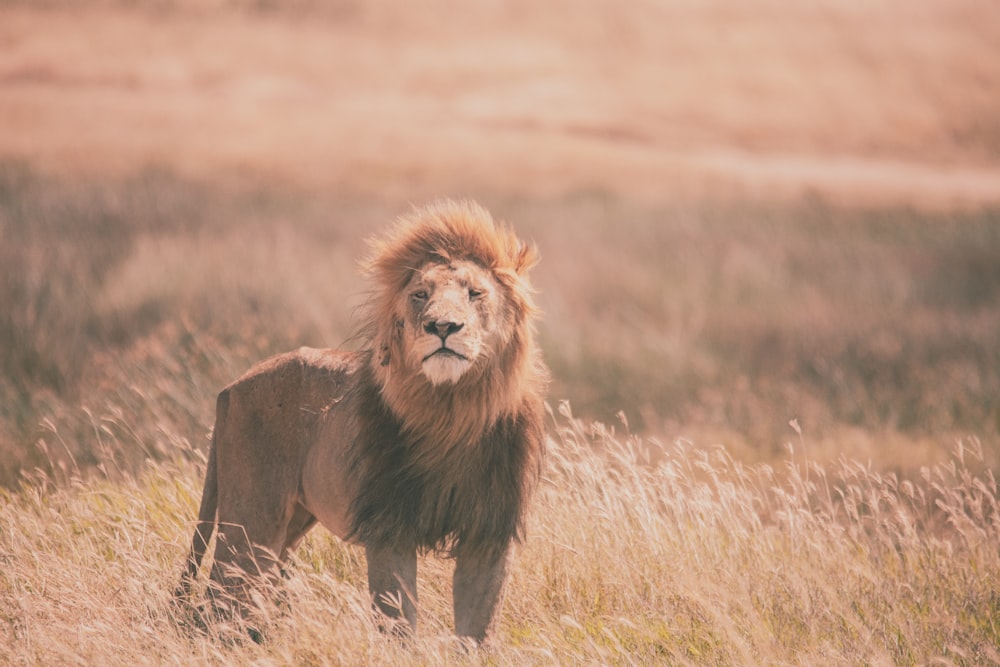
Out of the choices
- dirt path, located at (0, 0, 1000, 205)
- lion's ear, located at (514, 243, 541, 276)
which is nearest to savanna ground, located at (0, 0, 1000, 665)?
dirt path, located at (0, 0, 1000, 205)

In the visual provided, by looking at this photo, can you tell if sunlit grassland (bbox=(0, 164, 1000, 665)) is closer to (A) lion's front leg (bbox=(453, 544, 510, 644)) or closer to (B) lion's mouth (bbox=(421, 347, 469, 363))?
(A) lion's front leg (bbox=(453, 544, 510, 644))

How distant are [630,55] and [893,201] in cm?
1912

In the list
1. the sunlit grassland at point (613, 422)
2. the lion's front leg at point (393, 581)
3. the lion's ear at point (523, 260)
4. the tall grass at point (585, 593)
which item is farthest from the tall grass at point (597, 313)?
the lion's ear at point (523, 260)

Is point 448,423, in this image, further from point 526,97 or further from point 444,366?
point 526,97

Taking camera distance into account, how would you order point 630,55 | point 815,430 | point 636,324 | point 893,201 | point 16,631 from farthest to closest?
point 630,55, point 893,201, point 636,324, point 815,430, point 16,631

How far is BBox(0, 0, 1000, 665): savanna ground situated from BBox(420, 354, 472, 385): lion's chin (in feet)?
3.19

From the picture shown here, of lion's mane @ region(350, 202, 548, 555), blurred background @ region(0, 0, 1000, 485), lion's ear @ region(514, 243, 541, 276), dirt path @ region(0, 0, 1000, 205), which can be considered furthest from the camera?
dirt path @ region(0, 0, 1000, 205)

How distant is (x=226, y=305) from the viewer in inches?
551

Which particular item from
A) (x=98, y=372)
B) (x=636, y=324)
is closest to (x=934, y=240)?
(x=636, y=324)

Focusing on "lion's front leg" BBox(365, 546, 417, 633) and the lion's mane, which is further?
the lion's mane

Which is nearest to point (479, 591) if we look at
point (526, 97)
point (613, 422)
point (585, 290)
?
point (613, 422)

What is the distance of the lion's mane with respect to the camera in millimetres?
4570

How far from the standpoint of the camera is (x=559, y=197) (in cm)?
2670

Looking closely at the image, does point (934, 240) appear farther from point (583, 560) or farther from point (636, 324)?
point (583, 560)
